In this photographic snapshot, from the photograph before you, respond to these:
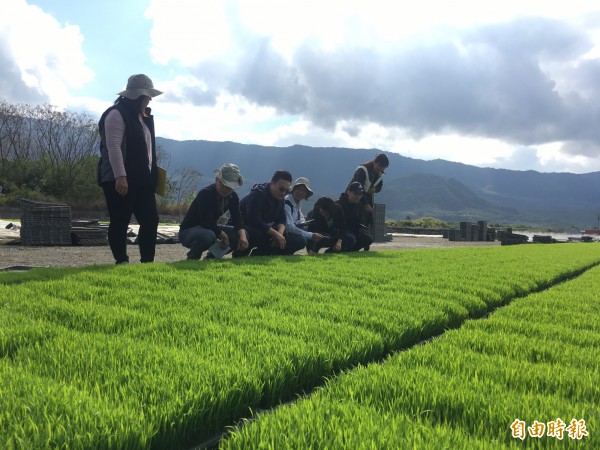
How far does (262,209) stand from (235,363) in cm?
452

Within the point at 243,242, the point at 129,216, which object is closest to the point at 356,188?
the point at 243,242

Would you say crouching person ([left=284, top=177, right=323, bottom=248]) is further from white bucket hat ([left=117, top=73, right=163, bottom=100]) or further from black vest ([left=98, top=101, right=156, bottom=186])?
white bucket hat ([left=117, top=73, right=163, bottom=100])

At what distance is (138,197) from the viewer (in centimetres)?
460

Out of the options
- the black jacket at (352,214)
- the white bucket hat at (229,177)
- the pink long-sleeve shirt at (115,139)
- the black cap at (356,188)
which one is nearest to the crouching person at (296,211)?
the black cap at (356,188)

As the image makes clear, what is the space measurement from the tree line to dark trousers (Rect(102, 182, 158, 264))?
93.9ft

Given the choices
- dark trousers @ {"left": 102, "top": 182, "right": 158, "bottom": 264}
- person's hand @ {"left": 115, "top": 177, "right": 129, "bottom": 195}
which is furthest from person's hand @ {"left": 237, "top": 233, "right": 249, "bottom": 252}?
person's hand @ {"left": 115, "top": 177, "right": 129, "bottom": 195}

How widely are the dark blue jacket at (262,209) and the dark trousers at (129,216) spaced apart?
161cm

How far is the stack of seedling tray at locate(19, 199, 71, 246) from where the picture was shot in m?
9.41

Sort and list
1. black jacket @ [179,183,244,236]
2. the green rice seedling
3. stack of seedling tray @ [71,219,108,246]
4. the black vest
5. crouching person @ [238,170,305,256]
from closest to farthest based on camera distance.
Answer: the green rice seedling
the black vest
black jacket @ [179,183,244,236]
crouching person @ [238,170,305,256]
stack of seedling tray @ [71,219,108,246]

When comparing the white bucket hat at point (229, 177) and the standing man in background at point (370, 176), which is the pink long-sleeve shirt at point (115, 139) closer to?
the white bucket hat at point (229, 177)

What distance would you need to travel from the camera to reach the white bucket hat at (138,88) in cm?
447

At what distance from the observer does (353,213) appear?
783 centimetres

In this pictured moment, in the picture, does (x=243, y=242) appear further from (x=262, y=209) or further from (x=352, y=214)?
(x=352, y=214)

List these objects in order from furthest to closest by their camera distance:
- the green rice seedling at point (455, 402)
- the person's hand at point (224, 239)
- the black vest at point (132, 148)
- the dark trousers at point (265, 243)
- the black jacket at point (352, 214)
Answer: the black jacket at point (352, 214), the dark trousers at point (265, 243), the person's hand at point (224, 239), the black vest at point (132, 148), the green rice seedling at point (455, 402)
